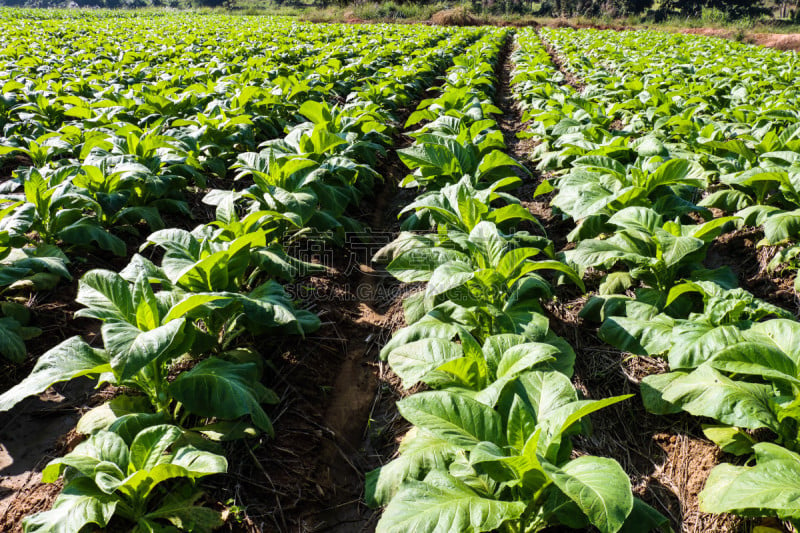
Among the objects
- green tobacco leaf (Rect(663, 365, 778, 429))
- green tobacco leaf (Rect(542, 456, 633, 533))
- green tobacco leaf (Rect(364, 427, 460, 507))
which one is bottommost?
green tobacco leaf (Rect(364, 427, 460, 507))

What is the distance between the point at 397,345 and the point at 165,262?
1252 mm

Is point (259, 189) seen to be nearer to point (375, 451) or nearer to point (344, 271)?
point (344, 271)

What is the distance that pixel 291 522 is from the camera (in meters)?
2.00

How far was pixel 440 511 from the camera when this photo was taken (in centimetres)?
155

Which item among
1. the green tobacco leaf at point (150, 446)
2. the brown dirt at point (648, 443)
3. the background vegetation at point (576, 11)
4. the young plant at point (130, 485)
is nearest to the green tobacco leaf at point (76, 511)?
the young plant at point (130, 485)

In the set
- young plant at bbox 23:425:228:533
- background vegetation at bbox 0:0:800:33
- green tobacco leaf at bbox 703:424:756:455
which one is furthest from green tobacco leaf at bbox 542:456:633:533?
background vegetation at bbox 0:0:800:33

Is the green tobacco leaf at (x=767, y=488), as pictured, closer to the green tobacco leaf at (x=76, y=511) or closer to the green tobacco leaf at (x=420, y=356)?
the green tobacco leaf at (x=420, y=356)

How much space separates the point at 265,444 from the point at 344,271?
70.7 inches

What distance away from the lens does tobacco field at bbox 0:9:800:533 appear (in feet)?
5.67

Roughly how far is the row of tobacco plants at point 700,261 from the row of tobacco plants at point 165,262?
1.74 metres

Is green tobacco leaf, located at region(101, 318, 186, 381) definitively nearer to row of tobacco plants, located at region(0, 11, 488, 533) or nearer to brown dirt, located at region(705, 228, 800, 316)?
row of tobacco plants, located at region(0, 11, 488, 533)

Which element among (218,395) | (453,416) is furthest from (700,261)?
(218,395)

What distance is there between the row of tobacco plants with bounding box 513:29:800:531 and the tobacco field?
0.05 feet

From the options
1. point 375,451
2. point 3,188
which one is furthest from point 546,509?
point 3,188
